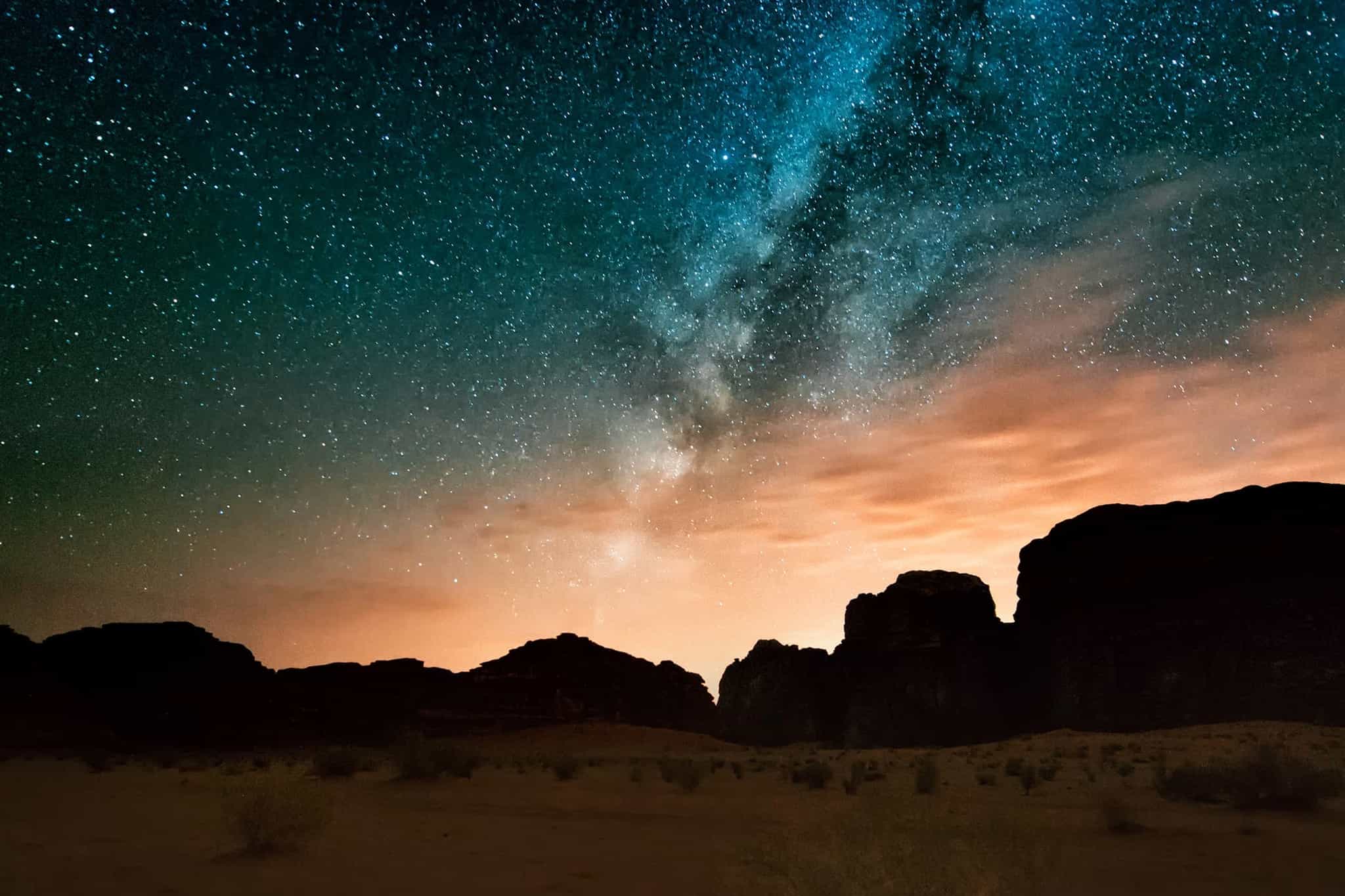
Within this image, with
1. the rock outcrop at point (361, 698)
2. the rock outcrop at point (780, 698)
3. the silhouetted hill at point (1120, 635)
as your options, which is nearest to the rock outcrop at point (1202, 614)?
the silhouetted hill at point (1120, 635)

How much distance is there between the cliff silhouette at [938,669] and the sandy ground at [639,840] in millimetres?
35451

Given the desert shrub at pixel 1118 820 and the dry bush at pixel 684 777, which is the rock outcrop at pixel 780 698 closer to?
the dry bush at pixel 684 777

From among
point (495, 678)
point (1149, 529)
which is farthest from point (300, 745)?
point (1149, 529)

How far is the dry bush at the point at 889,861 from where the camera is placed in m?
5.57

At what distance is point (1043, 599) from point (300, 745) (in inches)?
2147

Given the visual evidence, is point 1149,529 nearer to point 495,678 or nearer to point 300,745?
point 495,678

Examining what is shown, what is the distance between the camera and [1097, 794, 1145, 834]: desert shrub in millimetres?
10375

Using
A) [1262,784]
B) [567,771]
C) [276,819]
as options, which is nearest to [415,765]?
[567,771]

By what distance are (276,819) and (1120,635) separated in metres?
53.7

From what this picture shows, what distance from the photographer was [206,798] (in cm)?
1501

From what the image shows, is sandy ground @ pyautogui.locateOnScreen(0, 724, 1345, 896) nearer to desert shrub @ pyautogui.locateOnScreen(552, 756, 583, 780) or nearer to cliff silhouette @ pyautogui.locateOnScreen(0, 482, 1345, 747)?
desert shrub @ pyautogui.locateOnScreen(552, 756, 583, 780)

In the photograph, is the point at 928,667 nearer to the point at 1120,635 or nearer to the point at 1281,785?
the point at 1120,635

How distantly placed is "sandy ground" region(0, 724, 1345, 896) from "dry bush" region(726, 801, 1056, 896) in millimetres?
38

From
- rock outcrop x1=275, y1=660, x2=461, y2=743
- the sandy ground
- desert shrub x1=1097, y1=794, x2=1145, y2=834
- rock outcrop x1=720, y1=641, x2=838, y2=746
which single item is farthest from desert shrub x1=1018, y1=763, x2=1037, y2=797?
rock outcrop x1=275, y1=660, x2=461, y2=743
